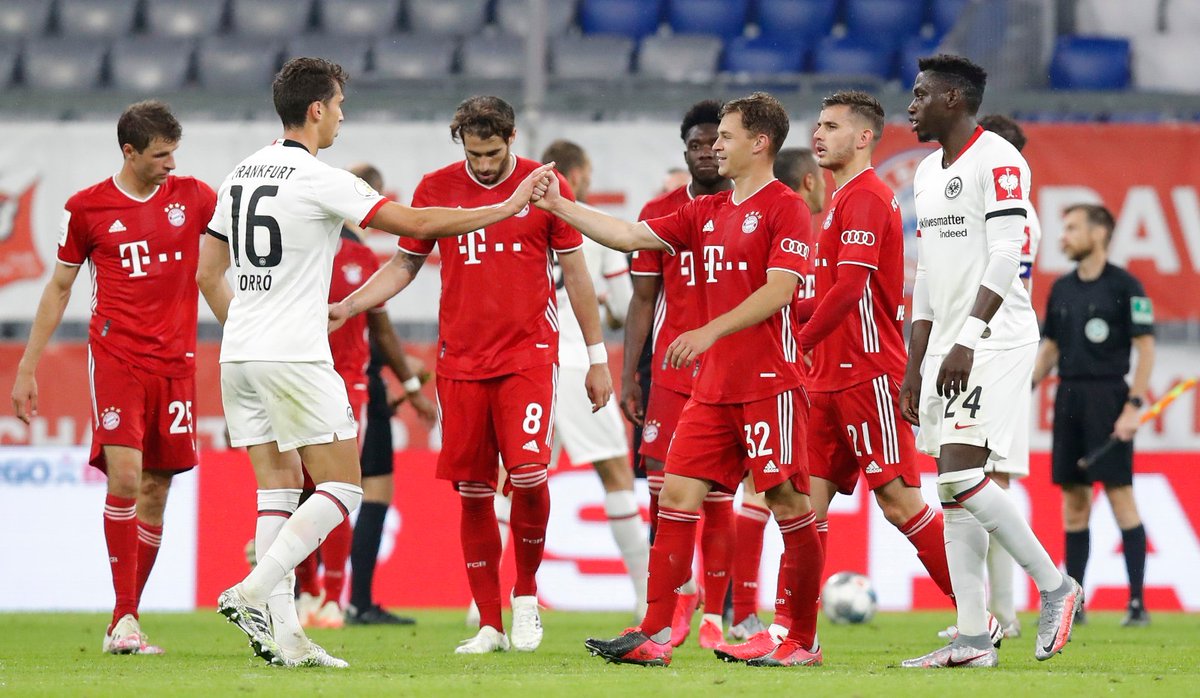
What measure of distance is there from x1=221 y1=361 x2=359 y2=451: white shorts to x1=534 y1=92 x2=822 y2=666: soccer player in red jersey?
1.11 meters

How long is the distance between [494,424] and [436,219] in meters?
1.24

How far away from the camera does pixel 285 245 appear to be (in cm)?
613

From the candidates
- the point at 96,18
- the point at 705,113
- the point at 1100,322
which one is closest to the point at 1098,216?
the point at 1100,322

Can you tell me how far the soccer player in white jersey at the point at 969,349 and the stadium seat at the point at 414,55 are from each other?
10.6m

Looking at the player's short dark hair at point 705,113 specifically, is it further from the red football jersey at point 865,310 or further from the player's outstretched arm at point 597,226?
the player's outstretched arm at point 597,226

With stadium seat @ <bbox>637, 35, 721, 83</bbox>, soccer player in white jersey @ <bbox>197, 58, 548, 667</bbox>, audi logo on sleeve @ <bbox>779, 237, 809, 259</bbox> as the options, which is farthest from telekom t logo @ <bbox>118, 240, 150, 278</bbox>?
stadium seat @ <bbox>637, 35, 721, 83</bbox>

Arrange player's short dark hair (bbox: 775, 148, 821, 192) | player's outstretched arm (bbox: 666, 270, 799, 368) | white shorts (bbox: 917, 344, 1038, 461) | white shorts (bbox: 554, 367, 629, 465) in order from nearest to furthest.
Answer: player's outstretched arm (bbox: 666, 270, 799, 368)
white shorts (bbox: 917, 344, 1038, 461)
player's short dark hair (bbox: 775, 148, 821, 192)
white shorts (bbox: 554, 367, 629, 465)

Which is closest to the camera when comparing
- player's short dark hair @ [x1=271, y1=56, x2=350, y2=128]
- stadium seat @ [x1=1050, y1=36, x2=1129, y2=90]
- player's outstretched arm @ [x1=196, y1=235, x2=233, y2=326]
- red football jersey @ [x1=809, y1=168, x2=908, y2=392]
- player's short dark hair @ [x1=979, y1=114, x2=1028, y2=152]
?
player's short dark hair @ [x1=271, y1=56, x2=350, y2=128]

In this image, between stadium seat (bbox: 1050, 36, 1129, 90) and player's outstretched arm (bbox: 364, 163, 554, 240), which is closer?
player's outstretched arm (bbox: 364, 163, 554, 240)

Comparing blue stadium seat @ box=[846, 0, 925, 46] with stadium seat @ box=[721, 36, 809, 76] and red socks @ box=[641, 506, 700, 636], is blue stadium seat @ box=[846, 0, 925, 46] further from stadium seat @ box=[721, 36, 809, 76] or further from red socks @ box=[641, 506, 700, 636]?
red socks @ box=[641, 506, 700, 636]

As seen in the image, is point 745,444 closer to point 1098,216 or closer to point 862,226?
point 862,226

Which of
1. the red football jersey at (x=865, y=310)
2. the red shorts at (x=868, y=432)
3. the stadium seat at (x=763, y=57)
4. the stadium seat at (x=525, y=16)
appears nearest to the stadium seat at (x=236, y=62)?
the stadium seat at (x=525, y=16)

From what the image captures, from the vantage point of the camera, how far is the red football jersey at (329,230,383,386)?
8.86 metres

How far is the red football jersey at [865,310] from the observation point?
22.1ft
